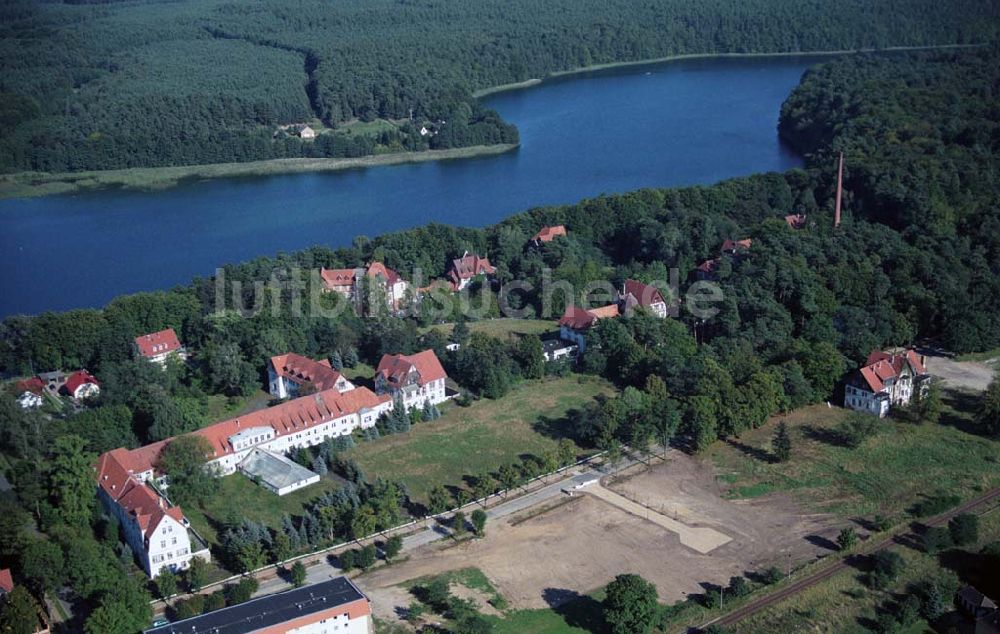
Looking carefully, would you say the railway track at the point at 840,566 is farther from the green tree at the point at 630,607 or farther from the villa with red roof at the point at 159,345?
the villa with red roof at the point at 159,345

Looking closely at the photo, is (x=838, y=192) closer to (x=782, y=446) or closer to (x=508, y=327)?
(x=508, y=327)

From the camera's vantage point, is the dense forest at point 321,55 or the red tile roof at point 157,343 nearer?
the red tile roof at point 157,343

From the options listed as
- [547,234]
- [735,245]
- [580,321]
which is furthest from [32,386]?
[735,245]

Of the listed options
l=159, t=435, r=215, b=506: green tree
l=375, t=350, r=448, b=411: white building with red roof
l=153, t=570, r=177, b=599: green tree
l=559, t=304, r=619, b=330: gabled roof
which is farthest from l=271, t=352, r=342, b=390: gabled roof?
l=153, t=570, r=177, b=599: green tree

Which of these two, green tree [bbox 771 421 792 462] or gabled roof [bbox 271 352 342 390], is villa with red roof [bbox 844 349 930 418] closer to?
green tree [bbox 771 421 792 462]

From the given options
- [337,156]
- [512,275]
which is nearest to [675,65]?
[337,156]

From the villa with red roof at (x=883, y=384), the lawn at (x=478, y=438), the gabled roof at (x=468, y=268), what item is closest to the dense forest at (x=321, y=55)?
the gabled roof at (x=468, y=268)
